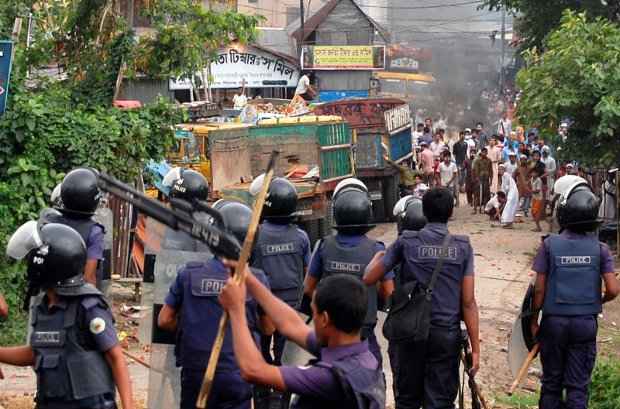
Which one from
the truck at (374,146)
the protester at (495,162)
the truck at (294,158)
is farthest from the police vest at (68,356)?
the protester at (495,162)

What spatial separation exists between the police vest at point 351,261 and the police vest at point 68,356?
2505mm

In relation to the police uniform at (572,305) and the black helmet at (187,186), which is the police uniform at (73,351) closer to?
the black helmet at (187,186)

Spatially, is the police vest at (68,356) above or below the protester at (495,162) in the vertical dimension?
above

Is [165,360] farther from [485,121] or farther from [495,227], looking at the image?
[485,121]

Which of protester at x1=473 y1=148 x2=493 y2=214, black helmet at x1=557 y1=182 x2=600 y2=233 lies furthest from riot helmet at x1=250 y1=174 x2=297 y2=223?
protester at x1=473 y1=148 x2=493 y2=214

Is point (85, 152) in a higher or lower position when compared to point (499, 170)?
higher

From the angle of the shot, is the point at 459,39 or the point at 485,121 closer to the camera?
the point at 485,121

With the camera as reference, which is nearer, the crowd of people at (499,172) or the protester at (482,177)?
the crowd of people at (499,172)

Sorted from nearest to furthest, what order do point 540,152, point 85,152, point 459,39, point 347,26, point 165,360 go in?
point 165,360
point 85,152
point 540,152
point 347,26
point 459,39

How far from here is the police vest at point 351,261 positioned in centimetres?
744

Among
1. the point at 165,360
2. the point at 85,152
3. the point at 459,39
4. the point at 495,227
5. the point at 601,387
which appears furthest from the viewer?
the point at 459,39

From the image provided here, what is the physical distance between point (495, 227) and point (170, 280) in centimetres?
1802

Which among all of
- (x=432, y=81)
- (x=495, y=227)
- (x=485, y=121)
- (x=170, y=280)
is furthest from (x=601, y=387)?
(x=432, y=81)

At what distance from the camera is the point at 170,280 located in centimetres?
679
